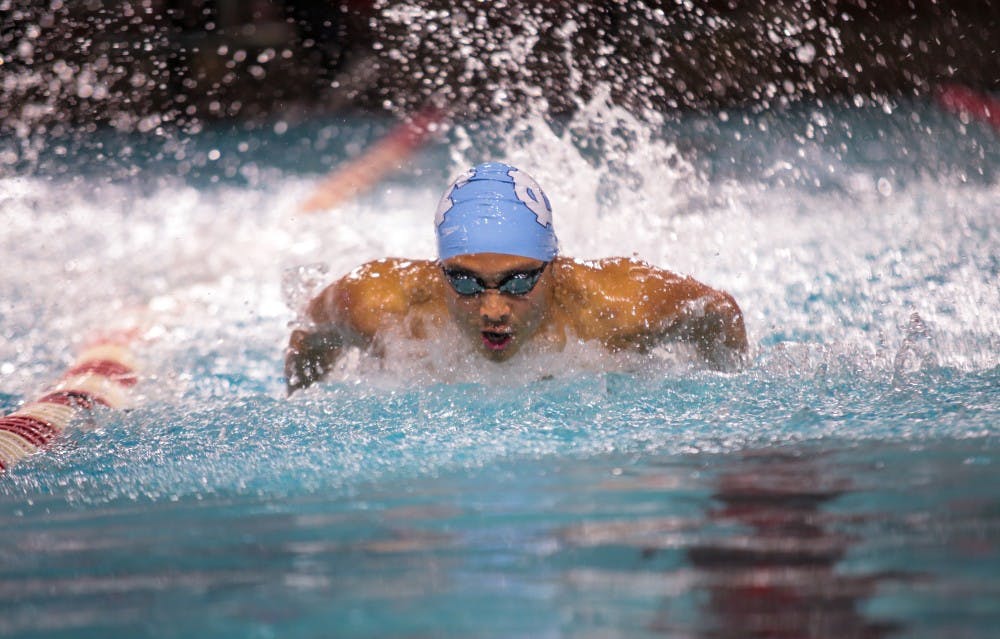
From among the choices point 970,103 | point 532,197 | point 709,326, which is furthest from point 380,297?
point 970,103

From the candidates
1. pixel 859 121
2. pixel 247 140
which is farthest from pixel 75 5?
pixel 859 121

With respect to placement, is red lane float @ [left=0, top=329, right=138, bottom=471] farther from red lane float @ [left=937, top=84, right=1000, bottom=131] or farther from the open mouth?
red lane float @ [left=937, top=84, right=1000, bottom=131]

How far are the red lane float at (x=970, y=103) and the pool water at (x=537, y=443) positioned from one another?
2.42 ft

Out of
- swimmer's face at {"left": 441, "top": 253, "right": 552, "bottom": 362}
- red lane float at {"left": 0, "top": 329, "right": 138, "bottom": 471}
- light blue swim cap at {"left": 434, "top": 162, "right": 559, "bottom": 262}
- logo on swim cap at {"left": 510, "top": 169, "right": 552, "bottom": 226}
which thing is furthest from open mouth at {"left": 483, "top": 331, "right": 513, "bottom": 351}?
red lane float at {"left": 0, "top": 329, "right": 138, "bottom": 471}

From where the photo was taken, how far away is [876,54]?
828cm

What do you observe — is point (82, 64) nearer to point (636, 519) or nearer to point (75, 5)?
point (75, 5)

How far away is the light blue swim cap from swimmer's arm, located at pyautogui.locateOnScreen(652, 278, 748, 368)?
441mm

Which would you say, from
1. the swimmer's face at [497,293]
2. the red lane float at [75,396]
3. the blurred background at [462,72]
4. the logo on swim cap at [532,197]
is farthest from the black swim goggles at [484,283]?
the blurred background at [462,72]

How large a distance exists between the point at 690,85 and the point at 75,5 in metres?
4.84

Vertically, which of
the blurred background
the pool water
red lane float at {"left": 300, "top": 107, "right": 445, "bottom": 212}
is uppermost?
the blurred background

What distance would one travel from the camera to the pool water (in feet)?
4.84

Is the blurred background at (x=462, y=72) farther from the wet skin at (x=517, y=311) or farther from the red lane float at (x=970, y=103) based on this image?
the wet skin at (x=517, y=311)

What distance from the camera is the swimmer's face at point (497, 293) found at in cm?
321

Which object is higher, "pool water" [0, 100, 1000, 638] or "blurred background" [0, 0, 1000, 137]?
"blurred background" [0, 0, 1000, 137]
